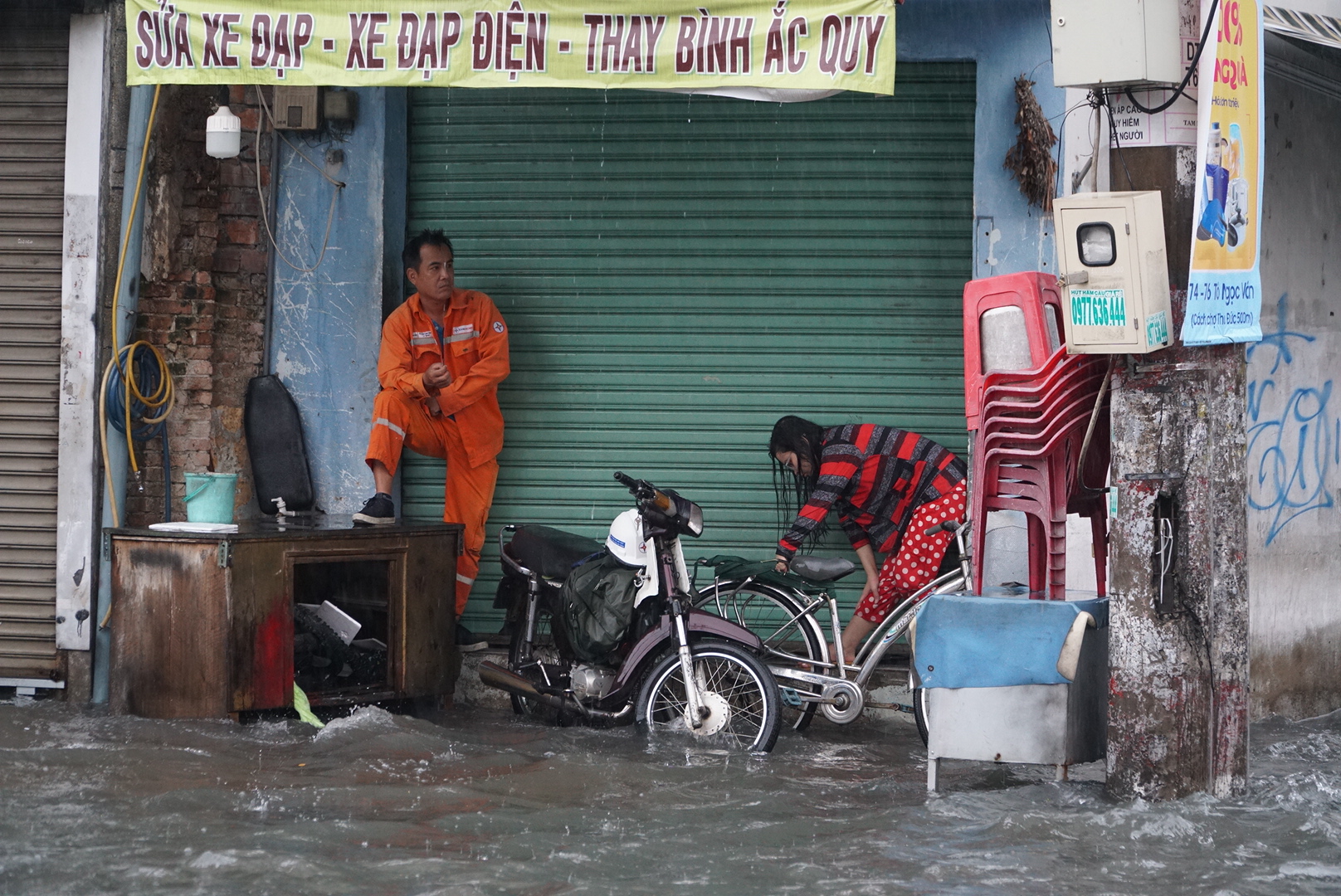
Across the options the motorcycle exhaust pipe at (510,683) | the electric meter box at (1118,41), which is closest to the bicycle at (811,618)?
the motorcycle exhaust pipe at (510,683)

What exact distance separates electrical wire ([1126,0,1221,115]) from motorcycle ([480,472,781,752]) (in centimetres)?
264

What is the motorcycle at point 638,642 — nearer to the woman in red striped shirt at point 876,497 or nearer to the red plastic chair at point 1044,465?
the woman in red striped shirt at point 876,497

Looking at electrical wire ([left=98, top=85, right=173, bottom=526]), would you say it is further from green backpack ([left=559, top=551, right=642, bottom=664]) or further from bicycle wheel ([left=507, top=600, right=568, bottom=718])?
green backpack ([left=559, top=551, right=642, bottom=664])

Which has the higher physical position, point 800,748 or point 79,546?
point 79,546

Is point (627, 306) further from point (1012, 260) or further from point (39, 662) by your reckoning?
point (39, 662)

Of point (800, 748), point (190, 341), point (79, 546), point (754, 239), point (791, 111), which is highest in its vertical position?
point (791, 111)

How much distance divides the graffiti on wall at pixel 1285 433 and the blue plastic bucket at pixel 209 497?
5.19 metres

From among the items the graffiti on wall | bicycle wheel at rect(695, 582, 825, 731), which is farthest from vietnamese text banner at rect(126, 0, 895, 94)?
the graffiti on wall

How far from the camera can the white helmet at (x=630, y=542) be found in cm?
664

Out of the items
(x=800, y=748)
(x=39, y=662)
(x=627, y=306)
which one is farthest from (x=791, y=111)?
(x=39, y=662)

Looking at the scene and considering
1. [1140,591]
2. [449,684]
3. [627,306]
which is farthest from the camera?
[627,306]

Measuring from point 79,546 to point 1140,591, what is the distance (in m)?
5.28

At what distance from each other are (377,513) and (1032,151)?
12.4ft

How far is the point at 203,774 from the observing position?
585 cm
